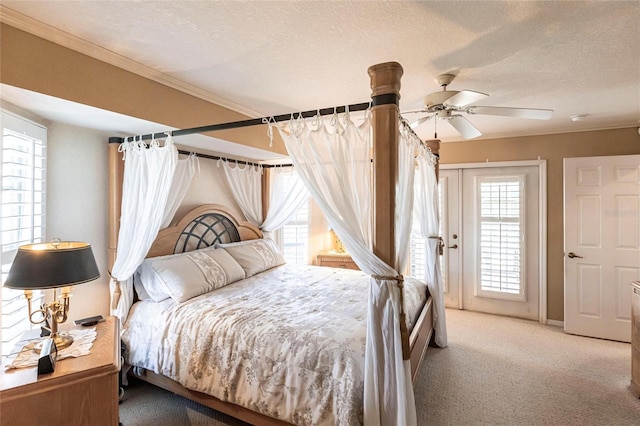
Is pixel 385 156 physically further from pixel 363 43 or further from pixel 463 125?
pixel 463 125

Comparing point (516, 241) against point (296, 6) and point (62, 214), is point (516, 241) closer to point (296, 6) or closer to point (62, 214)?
point (296, 6)

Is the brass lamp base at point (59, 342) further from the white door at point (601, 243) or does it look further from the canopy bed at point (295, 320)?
the white door at point (601, 243)

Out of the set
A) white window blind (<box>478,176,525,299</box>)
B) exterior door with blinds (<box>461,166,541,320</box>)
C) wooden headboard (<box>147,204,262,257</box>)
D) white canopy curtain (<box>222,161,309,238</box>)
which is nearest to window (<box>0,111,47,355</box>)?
wooden headboard (<box>147,204,262,257</box>)

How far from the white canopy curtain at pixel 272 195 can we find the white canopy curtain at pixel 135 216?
1.50 m

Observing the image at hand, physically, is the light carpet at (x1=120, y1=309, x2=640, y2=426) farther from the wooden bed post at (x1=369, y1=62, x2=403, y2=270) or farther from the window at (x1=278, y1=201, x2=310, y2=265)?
the window at (x1=278, y1=201, x2=310, y2=265)

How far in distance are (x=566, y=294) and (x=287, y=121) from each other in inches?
162

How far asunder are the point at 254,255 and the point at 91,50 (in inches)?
94.9

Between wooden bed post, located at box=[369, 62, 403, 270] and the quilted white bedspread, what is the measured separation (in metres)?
0.65

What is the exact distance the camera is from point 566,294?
12.7 feet

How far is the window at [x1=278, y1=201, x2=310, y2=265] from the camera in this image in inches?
197

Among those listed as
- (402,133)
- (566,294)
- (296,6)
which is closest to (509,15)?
(402,133)

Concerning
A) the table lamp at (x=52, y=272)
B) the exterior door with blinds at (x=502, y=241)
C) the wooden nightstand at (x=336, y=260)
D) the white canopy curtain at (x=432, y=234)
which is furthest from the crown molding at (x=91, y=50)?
the exterior door with blinds at (x=502, y=241)

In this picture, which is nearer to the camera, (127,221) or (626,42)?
(626,42)

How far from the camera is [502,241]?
440 cm
